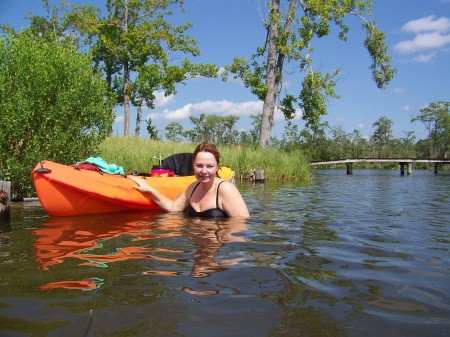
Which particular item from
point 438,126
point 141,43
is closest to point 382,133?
point 438,126

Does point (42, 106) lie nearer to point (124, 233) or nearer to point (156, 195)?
point (156, 195)

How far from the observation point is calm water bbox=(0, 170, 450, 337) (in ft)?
6.27

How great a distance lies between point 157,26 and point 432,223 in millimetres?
22055

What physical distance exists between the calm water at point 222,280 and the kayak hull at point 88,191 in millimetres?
560

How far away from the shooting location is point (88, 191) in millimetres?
5395

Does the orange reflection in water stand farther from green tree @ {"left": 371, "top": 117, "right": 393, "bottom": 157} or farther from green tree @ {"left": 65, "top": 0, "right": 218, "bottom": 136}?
green tree @ {"left": 371, "top": 117, "right": 393, "bottom": 157}

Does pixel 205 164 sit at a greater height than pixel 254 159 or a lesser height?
lesser

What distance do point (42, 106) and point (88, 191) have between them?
2.56m

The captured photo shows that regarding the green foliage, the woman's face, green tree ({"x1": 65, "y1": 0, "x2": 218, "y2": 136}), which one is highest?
green tree ({"x1": 65, "y1": 0, "x2": 218, "y2": 136})

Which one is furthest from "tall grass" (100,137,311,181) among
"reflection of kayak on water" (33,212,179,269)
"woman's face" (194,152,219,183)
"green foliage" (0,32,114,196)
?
"woman's face" (194,152,219,183)

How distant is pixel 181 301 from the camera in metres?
2.19

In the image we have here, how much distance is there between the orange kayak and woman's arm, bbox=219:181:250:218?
138 cm

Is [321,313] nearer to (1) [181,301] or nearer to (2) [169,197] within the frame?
(1) [181,301]

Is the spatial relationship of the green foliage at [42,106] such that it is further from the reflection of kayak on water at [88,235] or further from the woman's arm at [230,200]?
the woman's arm at [230,200]
